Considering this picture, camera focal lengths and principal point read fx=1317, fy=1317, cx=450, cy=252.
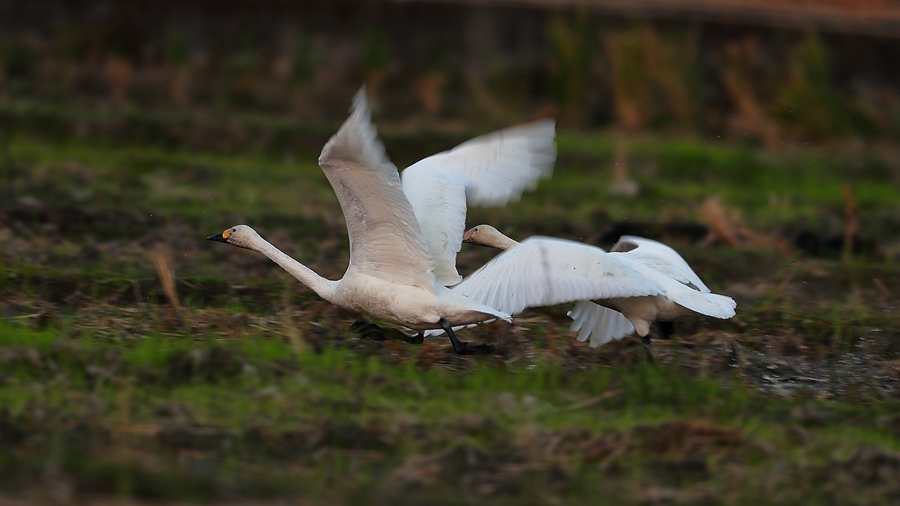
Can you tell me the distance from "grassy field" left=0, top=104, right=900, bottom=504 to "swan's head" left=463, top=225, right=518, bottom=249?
21.4 inches

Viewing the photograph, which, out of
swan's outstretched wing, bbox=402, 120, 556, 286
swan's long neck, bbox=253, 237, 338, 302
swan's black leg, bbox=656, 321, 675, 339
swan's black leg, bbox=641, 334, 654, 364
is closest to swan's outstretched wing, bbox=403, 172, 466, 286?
swan's outstretched wing, bbox=402, 120, 556, 286

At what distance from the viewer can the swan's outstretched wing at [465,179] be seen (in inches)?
335

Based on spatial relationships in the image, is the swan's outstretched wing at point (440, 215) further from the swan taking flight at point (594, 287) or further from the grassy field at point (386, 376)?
the grassy field at point (386, 376)

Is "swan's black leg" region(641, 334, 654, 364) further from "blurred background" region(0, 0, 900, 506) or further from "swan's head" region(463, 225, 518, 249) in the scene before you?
"swan's head" region(463, 225, 518, 249)

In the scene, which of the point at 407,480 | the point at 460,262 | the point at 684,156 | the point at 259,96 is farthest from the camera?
the point at 259,96

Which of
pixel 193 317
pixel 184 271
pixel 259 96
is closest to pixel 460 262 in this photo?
pixel 184 271

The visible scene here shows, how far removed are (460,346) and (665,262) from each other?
168 cm

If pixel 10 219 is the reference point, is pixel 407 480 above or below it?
below

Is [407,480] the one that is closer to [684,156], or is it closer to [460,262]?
[460,262]

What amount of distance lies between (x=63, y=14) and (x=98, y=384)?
531 inches

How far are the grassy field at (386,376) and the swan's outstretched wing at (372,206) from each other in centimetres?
49

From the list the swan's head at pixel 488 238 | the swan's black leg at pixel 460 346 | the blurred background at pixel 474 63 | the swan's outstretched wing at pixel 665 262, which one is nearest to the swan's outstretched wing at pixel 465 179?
the swan's head at pixel 488 238

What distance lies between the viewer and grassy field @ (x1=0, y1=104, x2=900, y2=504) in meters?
5.96

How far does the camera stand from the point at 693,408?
22.5ft
